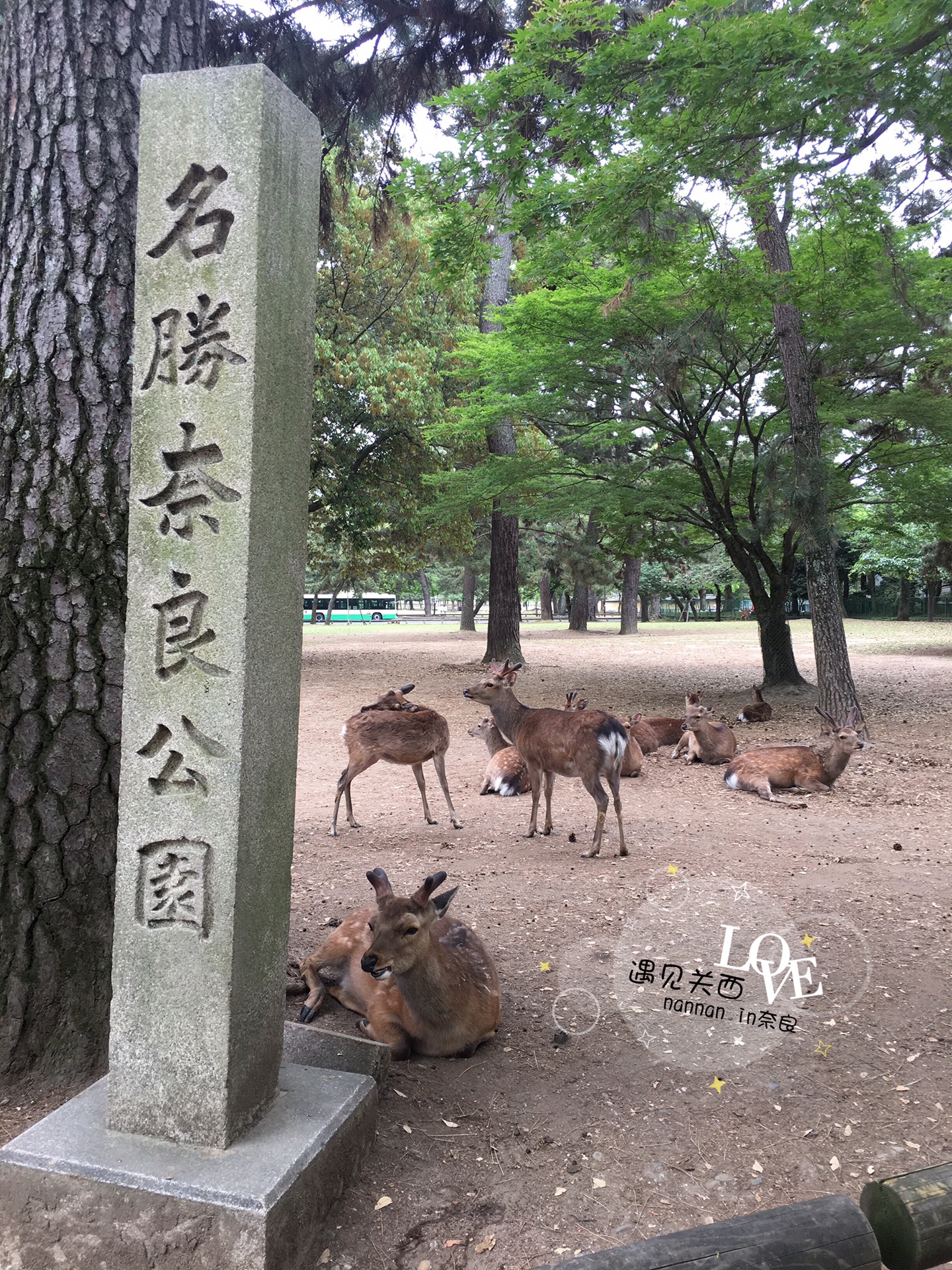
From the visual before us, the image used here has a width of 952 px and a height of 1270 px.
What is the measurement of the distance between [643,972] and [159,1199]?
2.55 metres

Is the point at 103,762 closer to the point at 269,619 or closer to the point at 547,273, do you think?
the point at 269,619

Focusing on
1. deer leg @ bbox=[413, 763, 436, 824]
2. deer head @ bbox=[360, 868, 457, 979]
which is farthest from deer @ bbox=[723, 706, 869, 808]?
deer head @ bbox=[360, 868, 457, 979]

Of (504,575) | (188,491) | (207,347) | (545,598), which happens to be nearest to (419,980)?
(188,491)

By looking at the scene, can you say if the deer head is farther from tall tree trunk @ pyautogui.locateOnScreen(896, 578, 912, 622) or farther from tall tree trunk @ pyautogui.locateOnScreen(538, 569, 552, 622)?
tall tree trunk @ pyautogui.locateOnScreen(538, 569, 552, 622)

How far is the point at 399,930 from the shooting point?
121 inches

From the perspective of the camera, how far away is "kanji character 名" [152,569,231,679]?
2.39 m

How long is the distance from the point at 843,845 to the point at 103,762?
535 centimetres

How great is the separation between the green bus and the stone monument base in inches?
2086

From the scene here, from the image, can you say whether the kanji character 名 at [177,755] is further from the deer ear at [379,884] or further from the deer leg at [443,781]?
the deer leg at [443,781]

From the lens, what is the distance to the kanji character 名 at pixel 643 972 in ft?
13.6

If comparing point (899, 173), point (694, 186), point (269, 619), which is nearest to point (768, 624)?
point (899, 173)

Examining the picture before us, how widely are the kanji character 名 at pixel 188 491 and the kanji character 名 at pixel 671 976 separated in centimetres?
300

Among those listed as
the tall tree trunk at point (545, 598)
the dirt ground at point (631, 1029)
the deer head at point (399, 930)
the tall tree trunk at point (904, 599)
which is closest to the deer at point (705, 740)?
the dirt ground at point (631, 1029)

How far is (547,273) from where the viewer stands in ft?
27.3
